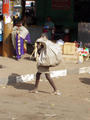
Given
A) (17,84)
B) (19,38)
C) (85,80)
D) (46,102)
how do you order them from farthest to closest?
(19,38) → (85,80) → (17,84) → (46,102)

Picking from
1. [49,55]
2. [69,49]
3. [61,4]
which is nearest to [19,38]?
[69,49]

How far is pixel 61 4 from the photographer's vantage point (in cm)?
1925

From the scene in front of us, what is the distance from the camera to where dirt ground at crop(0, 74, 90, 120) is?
7000mm

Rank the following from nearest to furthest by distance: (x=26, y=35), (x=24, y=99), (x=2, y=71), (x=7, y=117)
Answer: (x=7, y=117) < (x=24, y=99) < (x=2, y=71) < (x=26, y=35)

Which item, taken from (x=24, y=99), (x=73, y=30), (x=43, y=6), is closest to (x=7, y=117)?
(x=24, y=99)

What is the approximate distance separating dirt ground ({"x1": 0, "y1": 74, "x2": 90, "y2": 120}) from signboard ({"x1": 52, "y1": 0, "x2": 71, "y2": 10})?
8.90 m

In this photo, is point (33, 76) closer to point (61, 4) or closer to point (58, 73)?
point (58, 73)

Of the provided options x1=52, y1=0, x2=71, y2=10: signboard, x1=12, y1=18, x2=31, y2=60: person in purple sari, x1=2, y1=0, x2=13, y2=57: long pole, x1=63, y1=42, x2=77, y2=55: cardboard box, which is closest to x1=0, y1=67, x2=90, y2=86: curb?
x1=63, y1=42, x2=77, y2=55: cardboard box

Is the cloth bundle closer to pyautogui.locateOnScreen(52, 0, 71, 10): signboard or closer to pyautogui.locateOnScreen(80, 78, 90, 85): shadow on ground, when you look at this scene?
pyautogui.locateOnScreen(80, 78, 90, 85): shadow on ground

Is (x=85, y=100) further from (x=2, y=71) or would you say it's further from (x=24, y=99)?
(x=2, y=71)

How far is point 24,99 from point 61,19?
37.0ft

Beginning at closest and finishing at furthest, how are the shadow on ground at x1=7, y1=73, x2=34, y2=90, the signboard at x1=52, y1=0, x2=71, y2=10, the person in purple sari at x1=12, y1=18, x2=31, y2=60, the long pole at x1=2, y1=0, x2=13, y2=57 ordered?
the shadow on ground at x1=7, y1=73, x2=34, y2=90
the person in purple sari at x1=12, y1=18, x2=31, y2=60
the long pole at x1=2, y1=0, x2=13, y2=57
the signboard at x1=52, y1=0, x2=71, y2=10

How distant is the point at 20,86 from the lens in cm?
988

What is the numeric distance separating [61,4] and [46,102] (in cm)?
1174
